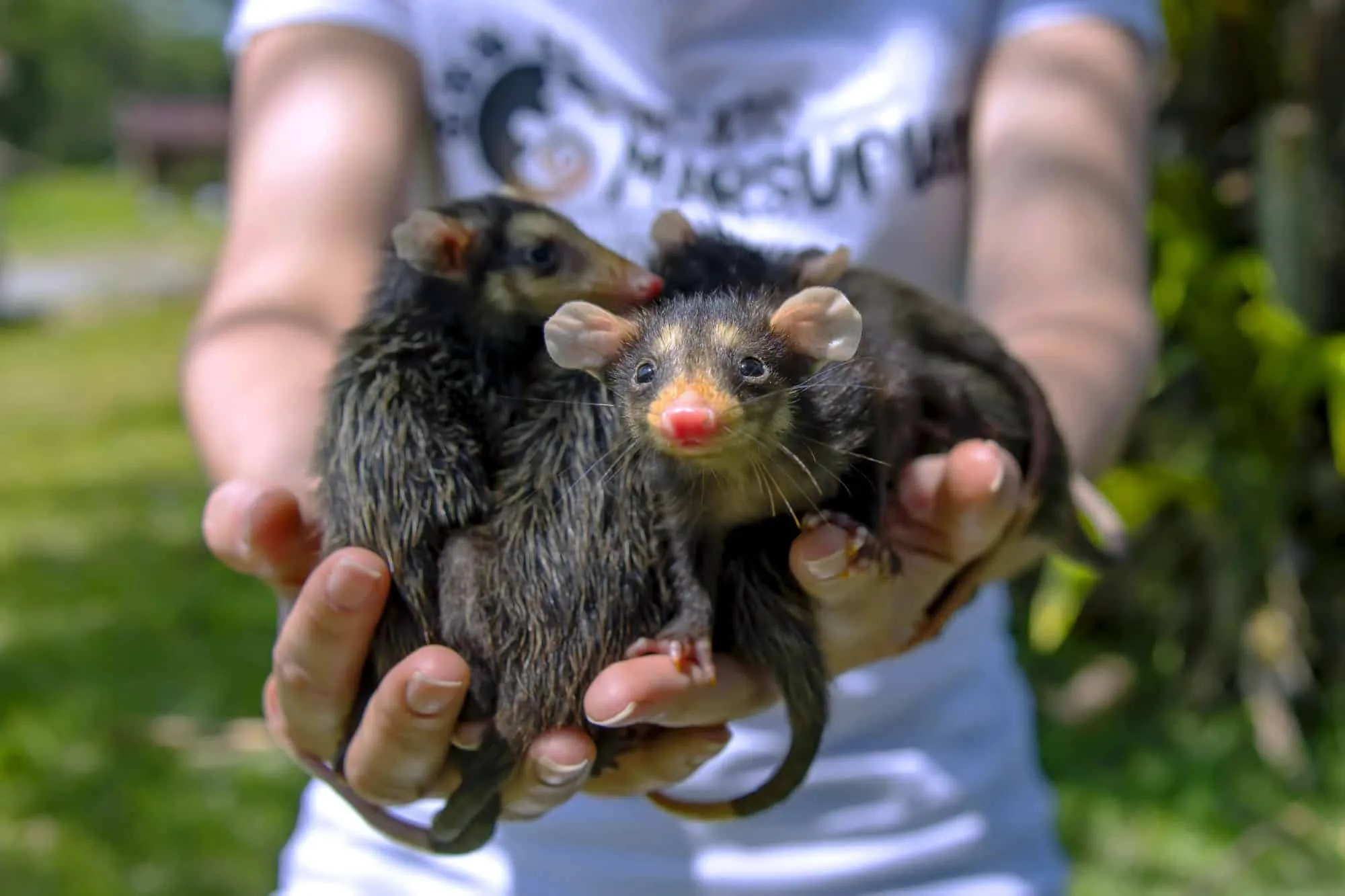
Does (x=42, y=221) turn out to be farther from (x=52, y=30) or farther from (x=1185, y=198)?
(x=1185, y=198)

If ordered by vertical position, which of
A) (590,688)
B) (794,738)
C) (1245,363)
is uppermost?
(590,688)

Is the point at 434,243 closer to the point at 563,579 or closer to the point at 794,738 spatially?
the point at 563,579

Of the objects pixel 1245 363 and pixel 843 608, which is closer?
pixel 843 608

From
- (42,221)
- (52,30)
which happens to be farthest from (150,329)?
(52,30)

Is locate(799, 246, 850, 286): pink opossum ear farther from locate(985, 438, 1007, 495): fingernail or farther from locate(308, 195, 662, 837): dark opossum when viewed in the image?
locate(985, 438, 1007, 495): fingernail

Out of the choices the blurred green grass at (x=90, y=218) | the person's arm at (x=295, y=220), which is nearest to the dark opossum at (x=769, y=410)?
the person's arm at (x=295, y=220)

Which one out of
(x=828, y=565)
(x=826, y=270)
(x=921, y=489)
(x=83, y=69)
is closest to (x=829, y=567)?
(x=828, y=565)

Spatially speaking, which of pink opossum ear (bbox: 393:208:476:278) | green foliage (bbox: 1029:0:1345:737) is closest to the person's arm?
pink opossum ear (bbox: 393:208:476:278)

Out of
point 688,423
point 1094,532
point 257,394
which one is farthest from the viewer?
point 1094,532
